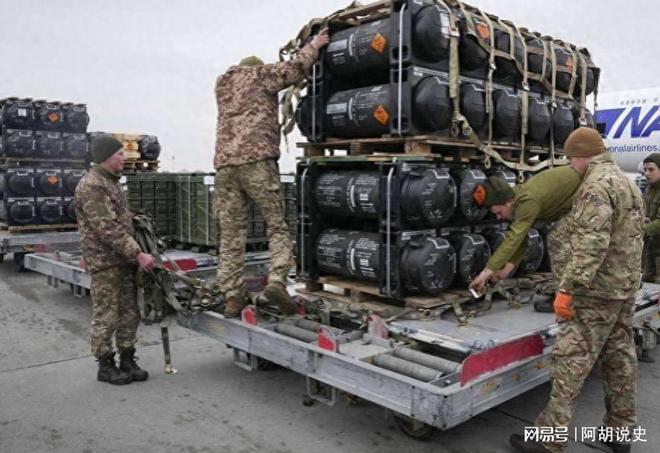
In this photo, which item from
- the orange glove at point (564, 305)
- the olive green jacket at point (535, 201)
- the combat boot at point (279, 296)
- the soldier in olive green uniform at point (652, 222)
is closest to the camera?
the orange glove at point (564, 305)

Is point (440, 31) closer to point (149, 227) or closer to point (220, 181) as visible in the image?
point (220, 181)

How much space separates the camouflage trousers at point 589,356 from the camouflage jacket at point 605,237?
0.11m

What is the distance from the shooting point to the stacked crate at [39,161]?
10938 millimetres

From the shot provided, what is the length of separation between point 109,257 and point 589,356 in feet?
12.5

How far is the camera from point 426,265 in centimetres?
477

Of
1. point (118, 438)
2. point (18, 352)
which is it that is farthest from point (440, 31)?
point (18, 352)

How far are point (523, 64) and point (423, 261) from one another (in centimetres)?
236

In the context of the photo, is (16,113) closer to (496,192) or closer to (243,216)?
(243,216)

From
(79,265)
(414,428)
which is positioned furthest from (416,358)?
(79,265)

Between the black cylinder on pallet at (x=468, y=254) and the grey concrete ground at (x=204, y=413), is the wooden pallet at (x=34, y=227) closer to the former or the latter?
the grey concrete ground at (x=204, y=413)

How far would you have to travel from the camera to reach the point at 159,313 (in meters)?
5.41

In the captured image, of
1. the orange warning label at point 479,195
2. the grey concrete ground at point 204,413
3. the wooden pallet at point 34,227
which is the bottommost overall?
the grey concrete ground at point 204,413

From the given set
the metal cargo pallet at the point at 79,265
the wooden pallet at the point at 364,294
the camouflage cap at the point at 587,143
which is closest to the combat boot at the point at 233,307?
the wooden pallet at the point at 364,294

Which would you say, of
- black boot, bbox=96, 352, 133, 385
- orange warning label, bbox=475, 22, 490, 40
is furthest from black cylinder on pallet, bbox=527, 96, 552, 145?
black boot, bbox=96, 352, 133, 385
